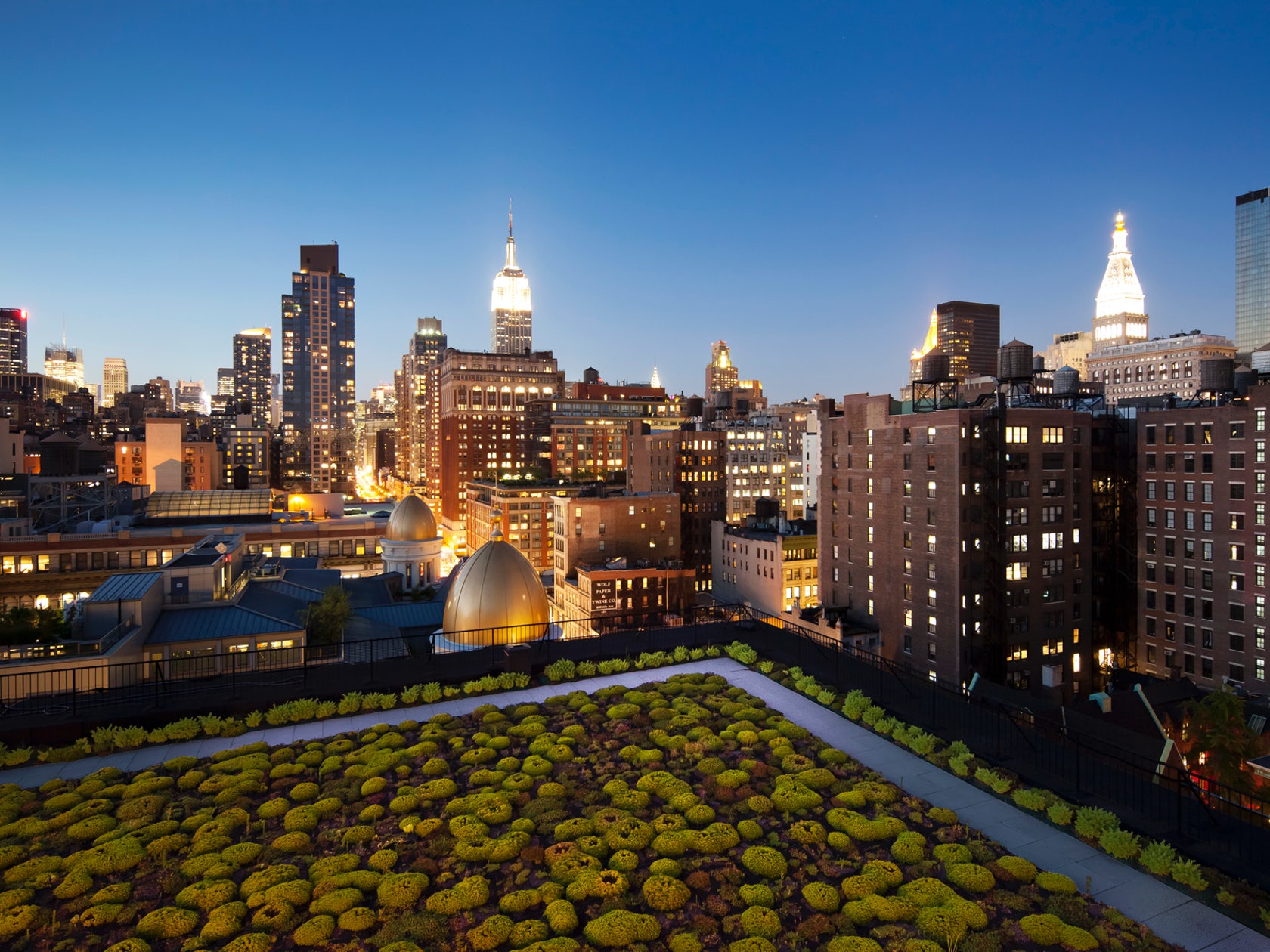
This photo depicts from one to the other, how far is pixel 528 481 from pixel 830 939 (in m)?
150

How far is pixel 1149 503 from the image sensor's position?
75812mm

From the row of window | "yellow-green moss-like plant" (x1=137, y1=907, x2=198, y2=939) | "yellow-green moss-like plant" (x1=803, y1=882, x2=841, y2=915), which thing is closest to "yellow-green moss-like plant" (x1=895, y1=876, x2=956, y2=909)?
"yellow-green moss-like plant" (x1=803, y1=882, x2=841, y2=915)

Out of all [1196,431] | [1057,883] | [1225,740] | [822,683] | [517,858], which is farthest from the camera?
[1196,431]

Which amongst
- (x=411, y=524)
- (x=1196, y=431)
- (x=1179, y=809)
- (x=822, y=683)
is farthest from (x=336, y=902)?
(x=1196, y=431)

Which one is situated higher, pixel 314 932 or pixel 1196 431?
pixel 1196 431

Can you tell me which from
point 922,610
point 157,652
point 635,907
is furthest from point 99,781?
point 922,610

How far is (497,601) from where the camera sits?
36000 mm

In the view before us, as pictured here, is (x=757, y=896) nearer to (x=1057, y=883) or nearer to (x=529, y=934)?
(x=529, y=934)

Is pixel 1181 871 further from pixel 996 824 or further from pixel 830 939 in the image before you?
pixel 830 939

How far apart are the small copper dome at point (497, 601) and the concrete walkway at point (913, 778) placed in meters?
11.2

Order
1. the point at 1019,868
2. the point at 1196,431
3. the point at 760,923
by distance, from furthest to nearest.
Result: the point at 1196,431 → the point at 1019,868 → the point at 760,923

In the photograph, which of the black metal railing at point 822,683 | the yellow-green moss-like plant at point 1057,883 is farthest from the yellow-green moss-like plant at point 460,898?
the black metal railing at point 822,683

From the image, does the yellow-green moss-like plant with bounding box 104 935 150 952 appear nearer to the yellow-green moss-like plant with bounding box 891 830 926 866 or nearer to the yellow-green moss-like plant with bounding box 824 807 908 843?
the yellow-green moss-like plant with bounding box 824 807 908 843

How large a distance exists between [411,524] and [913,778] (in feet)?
243
